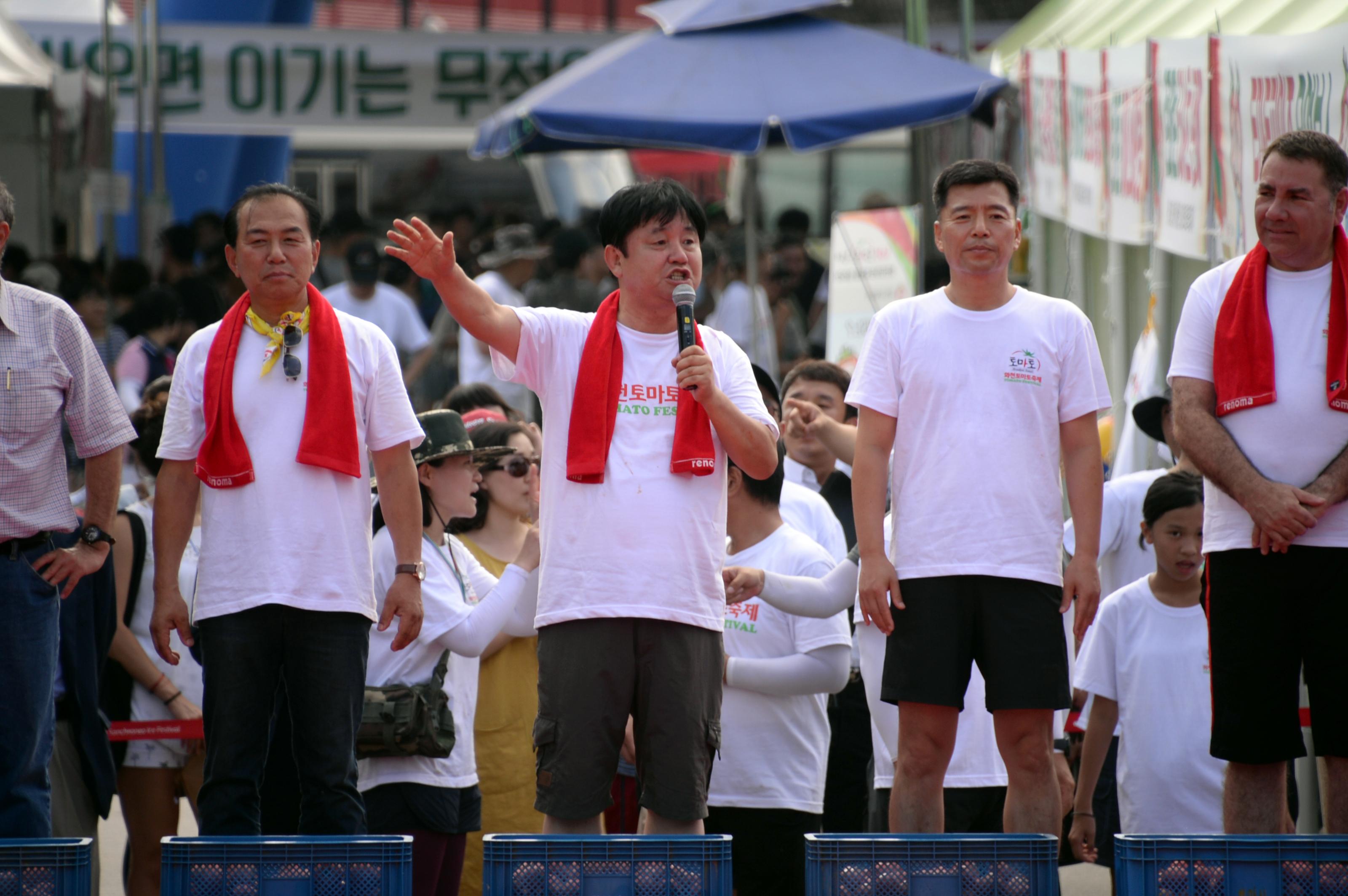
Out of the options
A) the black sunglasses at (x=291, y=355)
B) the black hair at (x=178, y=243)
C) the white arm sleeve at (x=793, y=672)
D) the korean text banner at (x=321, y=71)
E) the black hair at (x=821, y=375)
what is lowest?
the white arm sleeve at (x=793, y=672)

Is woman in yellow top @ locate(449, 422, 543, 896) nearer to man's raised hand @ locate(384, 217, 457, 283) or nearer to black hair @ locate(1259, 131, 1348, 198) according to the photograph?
man's raised hand @ locate(384, 217, 457, 283)

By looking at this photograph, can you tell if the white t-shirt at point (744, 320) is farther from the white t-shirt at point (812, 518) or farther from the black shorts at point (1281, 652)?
the black shorts at point (1281, 652)

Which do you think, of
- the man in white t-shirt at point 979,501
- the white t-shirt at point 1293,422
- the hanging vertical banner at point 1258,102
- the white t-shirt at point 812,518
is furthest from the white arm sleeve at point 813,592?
the hanging vertical banner at point 1258,102

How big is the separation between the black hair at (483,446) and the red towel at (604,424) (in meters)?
1.26

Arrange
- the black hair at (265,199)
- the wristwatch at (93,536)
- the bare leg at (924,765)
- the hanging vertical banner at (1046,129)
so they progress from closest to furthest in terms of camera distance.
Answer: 1. the bare leg at (924,765)
2. the wristwatch at (93,536)
3. the black hair at (265,199)
4. the hanging vertical banner at (1046,129)

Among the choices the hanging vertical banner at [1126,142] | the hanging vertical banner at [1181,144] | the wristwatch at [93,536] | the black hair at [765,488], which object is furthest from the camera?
the hanging vertical banner at [1126,142]

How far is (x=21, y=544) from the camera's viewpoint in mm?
4180

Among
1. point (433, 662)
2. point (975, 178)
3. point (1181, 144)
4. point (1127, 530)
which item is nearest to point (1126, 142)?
point (1181, 144)

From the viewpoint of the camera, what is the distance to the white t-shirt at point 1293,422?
414 cm

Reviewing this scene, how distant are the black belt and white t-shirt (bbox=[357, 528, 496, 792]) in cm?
89

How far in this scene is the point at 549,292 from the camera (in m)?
10.5

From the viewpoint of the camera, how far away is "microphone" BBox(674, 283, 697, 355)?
13.0ft

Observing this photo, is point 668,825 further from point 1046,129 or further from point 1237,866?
point 1046,129

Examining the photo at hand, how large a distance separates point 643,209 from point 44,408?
159 cm
